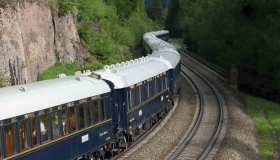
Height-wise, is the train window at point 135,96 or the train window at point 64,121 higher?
the train window at point 64,121

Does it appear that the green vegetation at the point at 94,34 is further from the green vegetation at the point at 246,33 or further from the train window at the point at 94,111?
the train window at the point at 94,111

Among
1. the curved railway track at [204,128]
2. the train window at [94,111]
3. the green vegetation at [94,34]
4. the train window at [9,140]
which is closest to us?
the train window at [9,140]

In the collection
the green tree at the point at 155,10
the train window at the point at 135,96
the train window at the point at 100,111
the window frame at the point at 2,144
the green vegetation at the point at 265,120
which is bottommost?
the green tree at the point at 155,10

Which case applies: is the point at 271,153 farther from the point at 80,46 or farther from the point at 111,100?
the point at 80,46

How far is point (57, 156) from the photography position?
1570cm

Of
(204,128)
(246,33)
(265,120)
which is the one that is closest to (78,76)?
(204,128)

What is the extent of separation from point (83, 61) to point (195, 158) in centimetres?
1751

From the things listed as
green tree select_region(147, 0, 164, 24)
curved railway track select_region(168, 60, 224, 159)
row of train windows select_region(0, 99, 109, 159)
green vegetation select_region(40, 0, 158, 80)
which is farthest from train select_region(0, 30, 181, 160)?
green tree select_region(147, 0, 164, 24)

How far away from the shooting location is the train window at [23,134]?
14000 millimetres

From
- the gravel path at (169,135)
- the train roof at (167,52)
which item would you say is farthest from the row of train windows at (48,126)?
the train roof at (167,52)

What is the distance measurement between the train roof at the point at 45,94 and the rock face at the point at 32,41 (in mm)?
6848

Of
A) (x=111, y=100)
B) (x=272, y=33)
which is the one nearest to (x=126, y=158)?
(x=111, y=100)

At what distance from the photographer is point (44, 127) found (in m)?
A: 15.2

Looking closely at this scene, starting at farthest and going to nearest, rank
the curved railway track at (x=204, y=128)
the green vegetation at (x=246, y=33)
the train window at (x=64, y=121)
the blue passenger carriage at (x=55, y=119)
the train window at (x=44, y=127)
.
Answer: the green vegetation at (x=246, y=33) → the curved railway track at (x=204, y=128) → the train window at (x=64, y=121) → the train window at (x=44, y=127) → the blue passenger carriage at (x=55, y=119)
